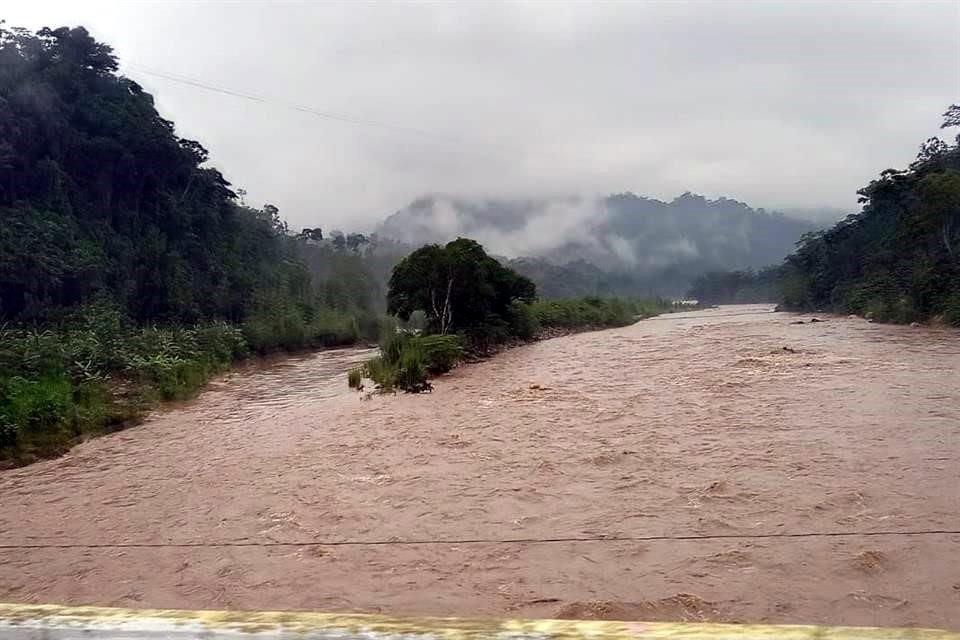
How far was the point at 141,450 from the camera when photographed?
1173 centimetres

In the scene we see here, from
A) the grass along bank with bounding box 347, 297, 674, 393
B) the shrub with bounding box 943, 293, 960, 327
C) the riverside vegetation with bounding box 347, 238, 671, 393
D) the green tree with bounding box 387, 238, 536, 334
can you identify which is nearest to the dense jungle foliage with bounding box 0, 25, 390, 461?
the grass along bank with bounding box 347, 297, 674, 393

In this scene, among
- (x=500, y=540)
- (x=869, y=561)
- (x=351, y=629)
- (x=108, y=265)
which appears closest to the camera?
(x=351, y=629)

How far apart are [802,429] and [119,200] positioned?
25.9 m

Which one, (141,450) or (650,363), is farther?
(650,363)

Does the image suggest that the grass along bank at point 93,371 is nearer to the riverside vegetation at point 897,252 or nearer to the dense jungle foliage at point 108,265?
the dense jungle foliage at point 108,265

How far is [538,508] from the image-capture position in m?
6.83

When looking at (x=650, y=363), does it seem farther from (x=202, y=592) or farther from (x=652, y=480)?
(x=202, y=592)

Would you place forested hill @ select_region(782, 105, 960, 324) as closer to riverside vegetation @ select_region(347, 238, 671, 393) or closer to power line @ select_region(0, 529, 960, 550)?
riverside vegetation @ select_region(347, 238, 671, 393)

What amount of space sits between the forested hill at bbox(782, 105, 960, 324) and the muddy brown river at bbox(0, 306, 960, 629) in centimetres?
1309

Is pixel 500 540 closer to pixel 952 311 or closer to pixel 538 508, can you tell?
pixel 538 508

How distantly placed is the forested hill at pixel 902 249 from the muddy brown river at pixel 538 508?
13.1 meters

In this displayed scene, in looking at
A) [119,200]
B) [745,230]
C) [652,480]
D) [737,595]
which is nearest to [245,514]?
[652,480]

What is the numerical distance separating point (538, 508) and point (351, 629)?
219 inches

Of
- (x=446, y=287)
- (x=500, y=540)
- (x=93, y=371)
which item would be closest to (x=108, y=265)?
(x=93, y=371)
